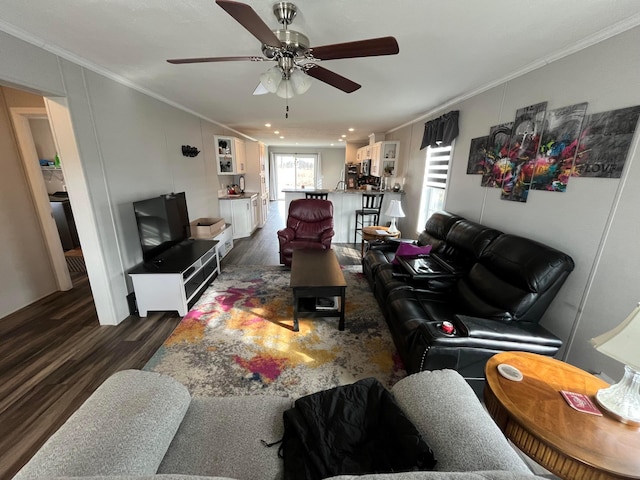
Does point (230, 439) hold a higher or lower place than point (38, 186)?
lower

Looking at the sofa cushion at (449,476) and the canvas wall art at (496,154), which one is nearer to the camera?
the sofa cushion at (449,476)

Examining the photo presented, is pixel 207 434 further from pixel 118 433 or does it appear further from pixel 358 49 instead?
pixel 358 49

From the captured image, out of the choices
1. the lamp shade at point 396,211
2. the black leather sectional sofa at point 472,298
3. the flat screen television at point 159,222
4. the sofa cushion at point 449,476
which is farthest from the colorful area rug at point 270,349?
the lamp shade at point 396,211

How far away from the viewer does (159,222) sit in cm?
289

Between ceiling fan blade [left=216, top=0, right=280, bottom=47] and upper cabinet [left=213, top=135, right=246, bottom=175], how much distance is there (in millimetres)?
4249

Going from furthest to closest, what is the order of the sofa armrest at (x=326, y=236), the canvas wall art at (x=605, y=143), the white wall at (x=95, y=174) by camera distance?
the sofa armrest at (x=326, y=236)
the white wall at (x=95, y=174)
the canvas wall art at (x=605, y=143)

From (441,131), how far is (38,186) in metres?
5.05

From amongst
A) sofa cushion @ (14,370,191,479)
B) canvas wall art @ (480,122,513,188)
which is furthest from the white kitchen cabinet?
sofa cushion @ (14,370,191,479)

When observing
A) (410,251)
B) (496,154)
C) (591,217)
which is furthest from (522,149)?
(410,251)

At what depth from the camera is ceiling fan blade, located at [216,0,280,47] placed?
1.01 m

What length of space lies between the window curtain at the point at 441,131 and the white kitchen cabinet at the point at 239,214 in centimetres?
378

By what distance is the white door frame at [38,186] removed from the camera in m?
2.63

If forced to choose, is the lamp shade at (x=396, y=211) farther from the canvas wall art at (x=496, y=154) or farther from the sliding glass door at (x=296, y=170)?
the sliding glass door at (x=296, y=170)

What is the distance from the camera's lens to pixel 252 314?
2723mm
